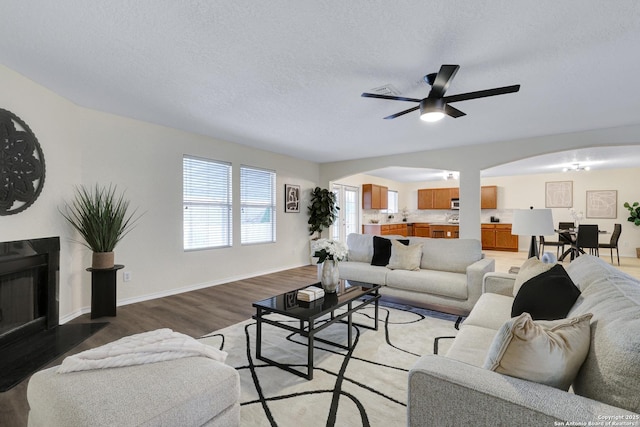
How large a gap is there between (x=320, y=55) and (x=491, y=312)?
2393mm

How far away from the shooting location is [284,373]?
2197mm

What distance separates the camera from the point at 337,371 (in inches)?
87.2

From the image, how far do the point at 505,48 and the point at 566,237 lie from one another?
268 inches

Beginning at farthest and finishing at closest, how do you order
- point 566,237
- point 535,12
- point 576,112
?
point 566,237, point 576,112, point 535,12

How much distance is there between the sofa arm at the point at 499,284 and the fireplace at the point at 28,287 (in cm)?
438

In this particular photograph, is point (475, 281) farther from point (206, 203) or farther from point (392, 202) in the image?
point (392, 202)

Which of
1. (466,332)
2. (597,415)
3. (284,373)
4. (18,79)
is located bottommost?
(284,373)

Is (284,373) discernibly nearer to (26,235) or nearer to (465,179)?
(26,235)

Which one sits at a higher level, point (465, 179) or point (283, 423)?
point (465, 179)

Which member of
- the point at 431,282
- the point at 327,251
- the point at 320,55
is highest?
the point at 320,55

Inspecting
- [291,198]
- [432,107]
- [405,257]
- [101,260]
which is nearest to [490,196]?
[291,198]

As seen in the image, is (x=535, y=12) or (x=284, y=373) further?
(x=284, y=373)

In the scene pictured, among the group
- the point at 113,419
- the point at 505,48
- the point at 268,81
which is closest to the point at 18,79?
the point at 268,81

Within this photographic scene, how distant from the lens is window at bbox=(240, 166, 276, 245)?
17.7ft
